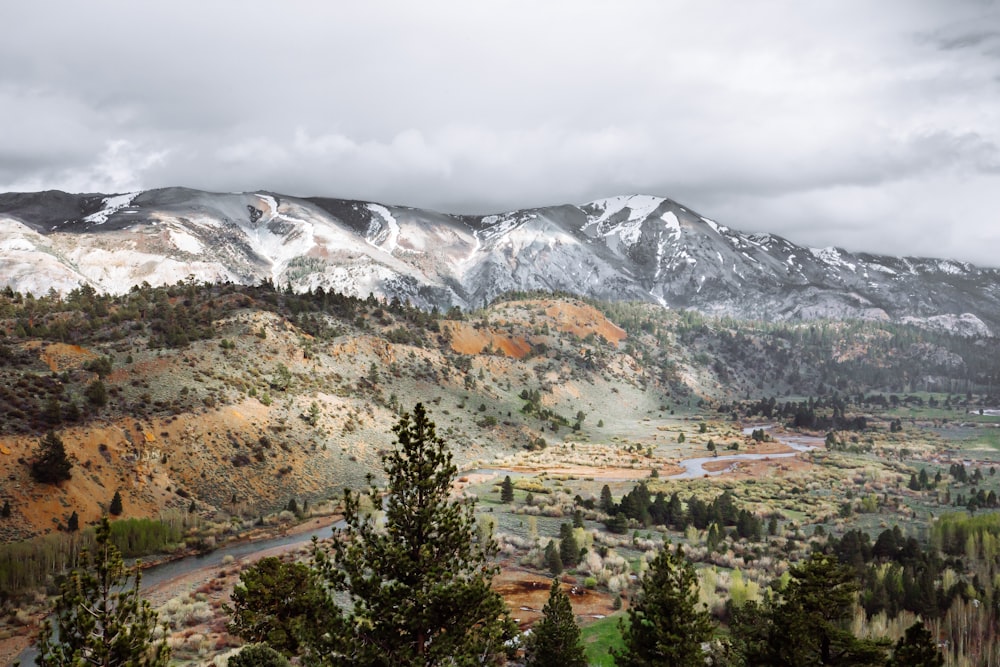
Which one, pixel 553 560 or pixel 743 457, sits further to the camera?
pixel 743 457

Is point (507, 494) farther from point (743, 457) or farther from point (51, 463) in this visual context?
point (743, 457)

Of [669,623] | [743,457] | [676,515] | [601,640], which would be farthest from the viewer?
[743,457]

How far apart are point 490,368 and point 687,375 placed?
A: 3140 inches

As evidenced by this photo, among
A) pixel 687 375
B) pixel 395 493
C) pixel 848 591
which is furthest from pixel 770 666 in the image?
pixel 687 375

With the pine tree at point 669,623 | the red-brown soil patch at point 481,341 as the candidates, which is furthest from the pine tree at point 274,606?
the red-brown soil patch at point 481,341

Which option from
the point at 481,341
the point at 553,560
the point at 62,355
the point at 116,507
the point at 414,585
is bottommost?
the point at 553,560

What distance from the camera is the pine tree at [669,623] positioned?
15.1 m

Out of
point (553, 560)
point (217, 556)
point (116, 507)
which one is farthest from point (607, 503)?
point (116, 507)

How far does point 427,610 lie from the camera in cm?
1270

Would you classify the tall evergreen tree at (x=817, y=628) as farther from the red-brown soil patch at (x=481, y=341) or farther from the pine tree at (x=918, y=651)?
the red-brown soil patch at (x=481, y=341)

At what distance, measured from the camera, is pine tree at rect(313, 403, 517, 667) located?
12.8 metres

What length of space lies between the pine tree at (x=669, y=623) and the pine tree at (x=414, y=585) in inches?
174

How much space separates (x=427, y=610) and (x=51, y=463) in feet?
133

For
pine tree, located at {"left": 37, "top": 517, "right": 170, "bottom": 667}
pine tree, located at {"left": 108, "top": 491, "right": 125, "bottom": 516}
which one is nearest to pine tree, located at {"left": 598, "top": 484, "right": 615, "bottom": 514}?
pine tree, located at {"left": 108, "top": 491, "right": 125, "bottom": 516}
